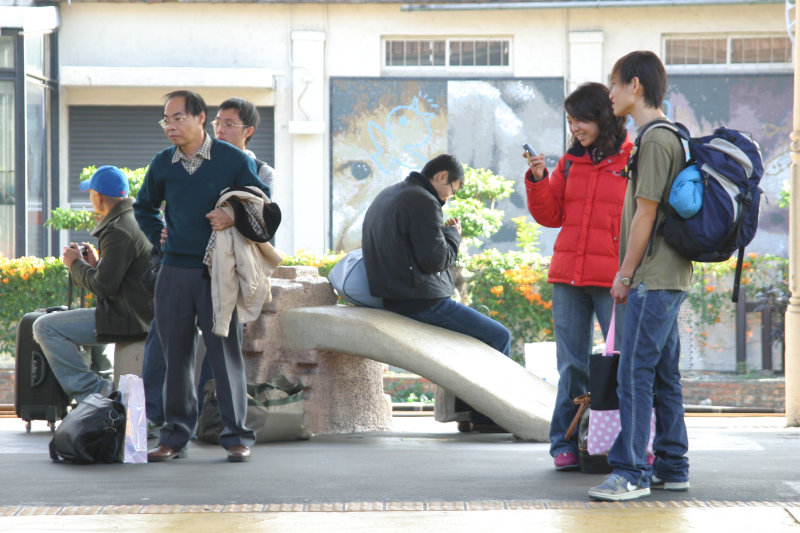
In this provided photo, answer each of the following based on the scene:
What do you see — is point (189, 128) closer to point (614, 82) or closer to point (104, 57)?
point (614, 82)

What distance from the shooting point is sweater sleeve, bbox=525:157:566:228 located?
19.7 ft

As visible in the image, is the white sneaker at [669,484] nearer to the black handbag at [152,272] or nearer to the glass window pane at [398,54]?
the black handbag at [152,272]

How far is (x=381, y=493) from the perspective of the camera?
17.2ft

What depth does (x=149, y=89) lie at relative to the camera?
19938mm

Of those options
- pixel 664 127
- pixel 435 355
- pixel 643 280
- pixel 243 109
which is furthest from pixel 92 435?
pixel 664 127

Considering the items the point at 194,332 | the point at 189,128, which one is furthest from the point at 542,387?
the point at 189,128

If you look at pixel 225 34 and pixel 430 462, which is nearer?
pixel 430 462

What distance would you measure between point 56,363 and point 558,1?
14323 mm

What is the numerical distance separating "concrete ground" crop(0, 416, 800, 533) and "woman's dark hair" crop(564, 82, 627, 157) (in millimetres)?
1695

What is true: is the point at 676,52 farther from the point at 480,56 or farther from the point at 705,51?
the point at 480,56

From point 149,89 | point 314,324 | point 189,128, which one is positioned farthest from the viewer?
point 149,89

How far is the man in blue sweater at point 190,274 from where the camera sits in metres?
6.25

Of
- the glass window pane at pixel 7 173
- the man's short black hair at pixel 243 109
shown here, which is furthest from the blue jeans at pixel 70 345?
the glass window pane at pixel 7 173

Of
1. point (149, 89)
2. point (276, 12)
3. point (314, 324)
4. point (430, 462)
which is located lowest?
point (430, 462)
